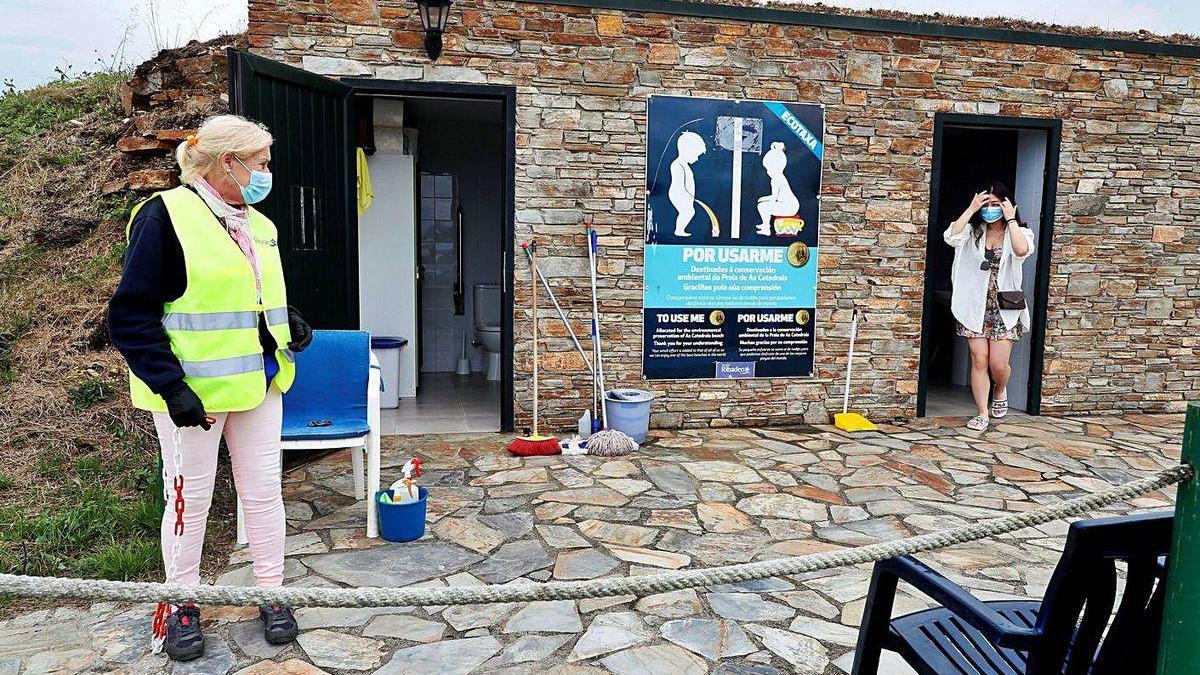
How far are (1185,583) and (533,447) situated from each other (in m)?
4.23

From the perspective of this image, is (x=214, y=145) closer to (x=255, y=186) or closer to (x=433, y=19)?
(x=255, y=186)

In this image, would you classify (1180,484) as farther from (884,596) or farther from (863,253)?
(863,253)

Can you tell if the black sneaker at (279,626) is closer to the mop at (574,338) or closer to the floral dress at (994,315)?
the mop at (574,338)

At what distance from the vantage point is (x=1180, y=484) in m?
1.62

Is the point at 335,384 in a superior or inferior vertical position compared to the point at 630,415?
superior

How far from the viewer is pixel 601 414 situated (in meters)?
6.18

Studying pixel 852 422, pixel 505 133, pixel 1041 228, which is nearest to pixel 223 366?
pixel 505 133

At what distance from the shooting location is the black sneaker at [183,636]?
112 inches

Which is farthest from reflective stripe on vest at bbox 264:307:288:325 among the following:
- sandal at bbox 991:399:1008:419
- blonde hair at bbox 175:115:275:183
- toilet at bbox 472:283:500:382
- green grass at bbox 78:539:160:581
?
sandal at bbox 991:399:1008:419

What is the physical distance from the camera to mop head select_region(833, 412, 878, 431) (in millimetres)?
6480

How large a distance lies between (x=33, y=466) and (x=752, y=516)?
393 cm

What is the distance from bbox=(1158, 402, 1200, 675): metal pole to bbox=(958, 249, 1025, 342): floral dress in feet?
16.3

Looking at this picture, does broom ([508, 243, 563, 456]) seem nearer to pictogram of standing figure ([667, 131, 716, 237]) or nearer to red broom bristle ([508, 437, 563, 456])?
red broom bristle ([508, 437, 563, 456])

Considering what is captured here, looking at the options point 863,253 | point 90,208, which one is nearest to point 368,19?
point 90,208
